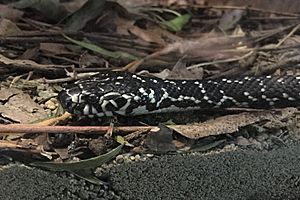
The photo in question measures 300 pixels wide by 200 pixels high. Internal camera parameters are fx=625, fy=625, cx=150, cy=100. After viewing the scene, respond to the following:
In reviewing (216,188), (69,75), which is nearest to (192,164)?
(216,188)

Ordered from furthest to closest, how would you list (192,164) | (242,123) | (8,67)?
(8,67)
(242,123)
(192,164)

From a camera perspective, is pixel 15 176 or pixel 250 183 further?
pixel 250 183

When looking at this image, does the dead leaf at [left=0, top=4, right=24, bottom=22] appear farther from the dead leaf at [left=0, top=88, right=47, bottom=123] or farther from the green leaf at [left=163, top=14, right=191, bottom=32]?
the green leaf at [left=163, top=14, right=191, bottom=32]

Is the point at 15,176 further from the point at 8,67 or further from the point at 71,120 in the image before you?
the point at 8,67

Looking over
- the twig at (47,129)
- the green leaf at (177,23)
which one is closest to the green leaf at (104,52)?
the green leaf at (177,23)

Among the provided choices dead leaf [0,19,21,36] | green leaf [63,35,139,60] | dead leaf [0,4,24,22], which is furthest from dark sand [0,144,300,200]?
dead leaf [0,4,24,22]

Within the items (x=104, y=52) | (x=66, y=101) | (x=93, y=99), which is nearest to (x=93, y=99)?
(x=93, y=99)
